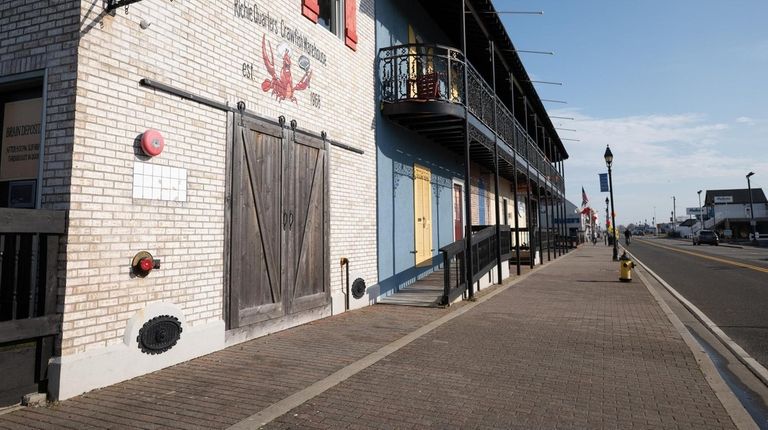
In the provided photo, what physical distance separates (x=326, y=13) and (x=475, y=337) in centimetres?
666

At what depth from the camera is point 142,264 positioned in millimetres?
4609

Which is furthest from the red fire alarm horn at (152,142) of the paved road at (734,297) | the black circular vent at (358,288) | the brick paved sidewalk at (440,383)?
the paved road at (734,297)

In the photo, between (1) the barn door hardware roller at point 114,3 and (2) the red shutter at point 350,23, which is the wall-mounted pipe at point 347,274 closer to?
(2) the red shutter at point 350,23

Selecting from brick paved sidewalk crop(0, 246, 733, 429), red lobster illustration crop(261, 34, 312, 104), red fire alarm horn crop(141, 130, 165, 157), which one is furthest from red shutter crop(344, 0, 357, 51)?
brick paved sidewalk crop(0, 246, 733, 429)

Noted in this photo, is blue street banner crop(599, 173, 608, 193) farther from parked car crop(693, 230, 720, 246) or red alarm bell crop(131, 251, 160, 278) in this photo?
red alarm bell crop(131, 251, 160, 278)

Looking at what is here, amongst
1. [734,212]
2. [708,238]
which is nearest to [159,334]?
[708,238]

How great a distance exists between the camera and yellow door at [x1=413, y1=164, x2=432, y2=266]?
11.7m

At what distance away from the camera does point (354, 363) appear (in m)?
5.10

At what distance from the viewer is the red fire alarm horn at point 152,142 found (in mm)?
4712

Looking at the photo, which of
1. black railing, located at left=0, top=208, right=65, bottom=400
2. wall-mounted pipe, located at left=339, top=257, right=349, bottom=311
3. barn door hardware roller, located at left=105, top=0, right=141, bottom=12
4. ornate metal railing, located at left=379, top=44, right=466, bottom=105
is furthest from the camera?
ornate metal railing, located at left=379, top=44, right=466, bottom=105

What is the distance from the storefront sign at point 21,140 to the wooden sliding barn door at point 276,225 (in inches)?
80.7

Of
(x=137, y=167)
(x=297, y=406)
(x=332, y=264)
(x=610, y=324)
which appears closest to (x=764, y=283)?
(x=610, y=324)

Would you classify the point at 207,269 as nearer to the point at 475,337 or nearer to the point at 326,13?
the point at 475,337

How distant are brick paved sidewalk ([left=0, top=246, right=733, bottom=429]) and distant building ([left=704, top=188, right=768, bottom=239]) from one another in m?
70.2
